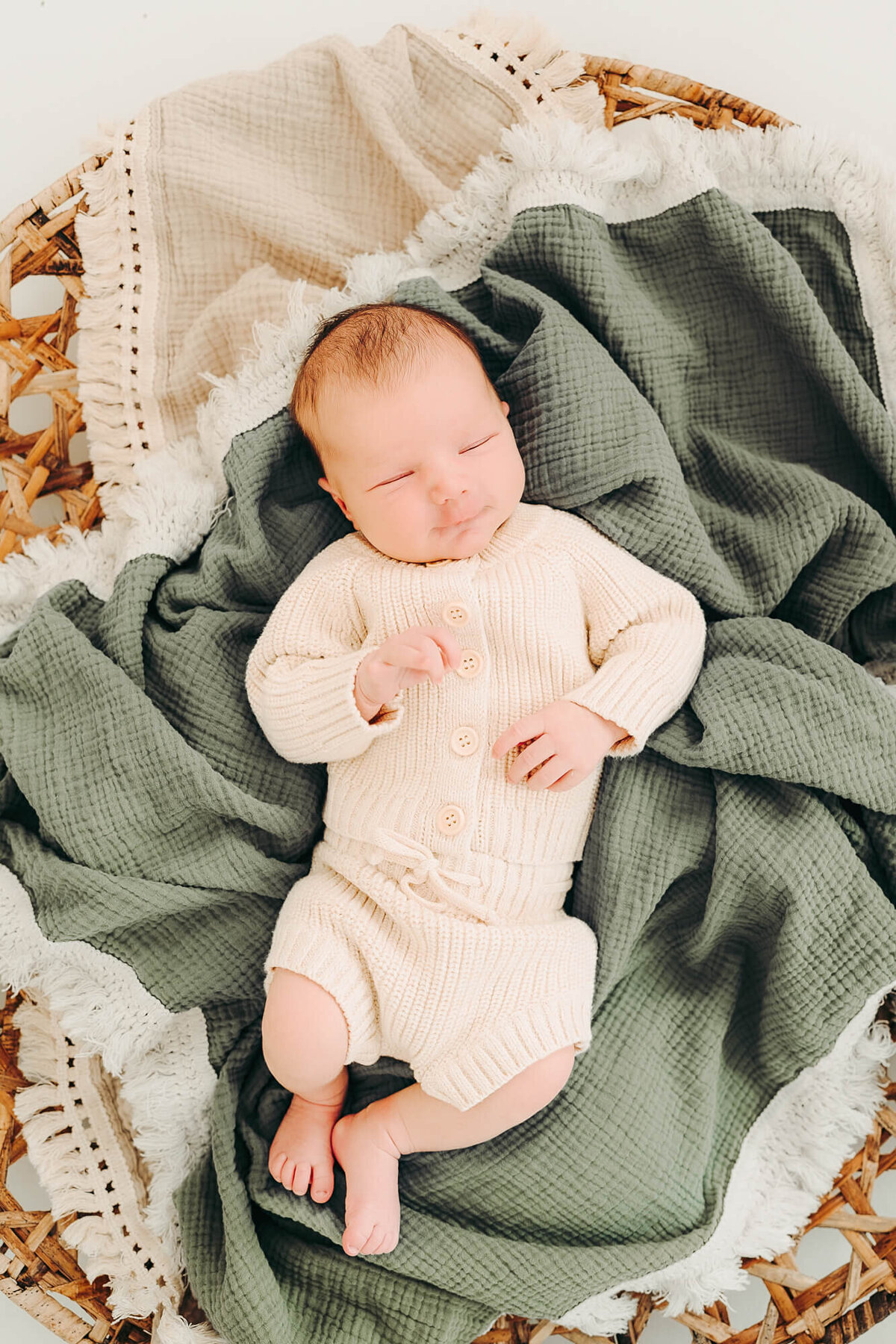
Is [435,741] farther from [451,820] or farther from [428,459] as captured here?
[428,459]

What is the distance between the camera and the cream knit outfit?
1.03m

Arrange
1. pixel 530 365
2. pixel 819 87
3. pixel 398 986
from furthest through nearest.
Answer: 1. pixel 819 87
2. pixel 530 365
3. pixel 398 986

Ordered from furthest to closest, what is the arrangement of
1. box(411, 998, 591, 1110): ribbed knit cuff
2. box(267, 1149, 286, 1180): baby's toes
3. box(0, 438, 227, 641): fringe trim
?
box(0, 438, 227, 641): fringe trim → box(267, 1149, 286, 1180): baby's toes → box(411, 998, 591, 1110): ribbed knit cuff

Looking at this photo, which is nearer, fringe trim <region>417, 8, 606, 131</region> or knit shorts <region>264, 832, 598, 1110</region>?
knit shorts <region>264, 832, 598, 1110</region>

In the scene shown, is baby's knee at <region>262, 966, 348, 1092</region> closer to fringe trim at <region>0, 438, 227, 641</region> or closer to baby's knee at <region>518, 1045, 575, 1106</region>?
baby's knee at <region>518, 1045, 575, 1106</region>

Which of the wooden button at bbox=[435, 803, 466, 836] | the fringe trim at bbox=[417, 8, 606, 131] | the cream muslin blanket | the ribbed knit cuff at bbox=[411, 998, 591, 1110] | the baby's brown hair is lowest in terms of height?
the ribbed knit cuff at bbox=[411, 998, 591, 1110]

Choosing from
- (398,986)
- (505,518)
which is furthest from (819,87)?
(398,986)

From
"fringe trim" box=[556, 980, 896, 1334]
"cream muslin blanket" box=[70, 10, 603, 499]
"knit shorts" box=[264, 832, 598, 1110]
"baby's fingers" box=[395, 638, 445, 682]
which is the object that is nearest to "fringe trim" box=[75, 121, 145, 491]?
"cream muslin blanket" box=[70, 10, 603, 499]

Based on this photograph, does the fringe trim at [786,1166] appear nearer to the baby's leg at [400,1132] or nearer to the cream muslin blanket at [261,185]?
the baby's leg at [400,1132]

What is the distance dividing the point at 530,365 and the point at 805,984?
71 centimetres

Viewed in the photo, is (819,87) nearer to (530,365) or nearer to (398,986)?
(530,365)

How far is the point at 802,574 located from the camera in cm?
121

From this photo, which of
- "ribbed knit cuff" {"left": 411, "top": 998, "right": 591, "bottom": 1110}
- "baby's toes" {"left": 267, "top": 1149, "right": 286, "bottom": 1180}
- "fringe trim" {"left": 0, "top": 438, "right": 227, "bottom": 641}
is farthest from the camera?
"fringe trim" {"left": 0, "top": 438, "right": 227, "bottom": 641}

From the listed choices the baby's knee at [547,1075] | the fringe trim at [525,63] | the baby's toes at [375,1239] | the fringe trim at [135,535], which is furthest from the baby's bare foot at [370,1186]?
the fringe trim at [525,63]
